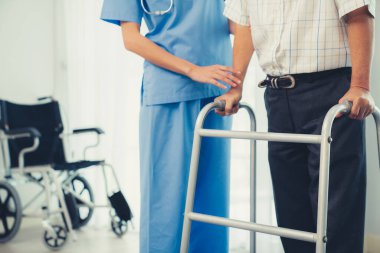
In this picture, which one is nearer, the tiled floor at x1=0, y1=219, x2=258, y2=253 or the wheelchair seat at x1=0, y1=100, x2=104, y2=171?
the tiled floor at x1=0, y1=219, x2=258, y2=253

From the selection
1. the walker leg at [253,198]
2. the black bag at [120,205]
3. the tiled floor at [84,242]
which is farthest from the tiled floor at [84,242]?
the walker leg at [253,198]

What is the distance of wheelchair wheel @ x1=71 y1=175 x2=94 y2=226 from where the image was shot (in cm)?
312

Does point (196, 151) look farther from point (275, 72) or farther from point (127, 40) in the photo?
point (127, 40)

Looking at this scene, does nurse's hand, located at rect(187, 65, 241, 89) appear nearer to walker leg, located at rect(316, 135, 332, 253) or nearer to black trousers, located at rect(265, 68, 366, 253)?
black trousers, located at rect(265, 68, 366, 253)

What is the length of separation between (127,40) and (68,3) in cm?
198

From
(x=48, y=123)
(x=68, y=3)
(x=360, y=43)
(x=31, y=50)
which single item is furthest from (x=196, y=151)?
(x=31, y=50)

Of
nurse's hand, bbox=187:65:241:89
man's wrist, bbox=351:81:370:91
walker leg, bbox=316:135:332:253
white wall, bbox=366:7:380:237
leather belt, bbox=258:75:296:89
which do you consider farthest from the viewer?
white wall, bbox=366:7:380:237

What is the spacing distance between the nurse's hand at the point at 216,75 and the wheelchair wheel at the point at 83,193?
187 cm

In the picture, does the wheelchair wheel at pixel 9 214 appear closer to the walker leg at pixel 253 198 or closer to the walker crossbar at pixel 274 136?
the walker leg at pixel 253 198

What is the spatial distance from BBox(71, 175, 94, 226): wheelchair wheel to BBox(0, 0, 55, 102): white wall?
2.43 feet

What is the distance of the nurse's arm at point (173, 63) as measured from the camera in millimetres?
1317

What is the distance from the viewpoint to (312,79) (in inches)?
46.3

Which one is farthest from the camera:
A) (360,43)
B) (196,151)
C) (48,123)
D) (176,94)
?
(48,123)

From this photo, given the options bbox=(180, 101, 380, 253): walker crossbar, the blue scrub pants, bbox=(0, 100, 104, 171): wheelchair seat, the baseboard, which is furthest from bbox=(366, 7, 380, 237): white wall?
bbox=(0, 100, 104, 171): wheelchair seat
